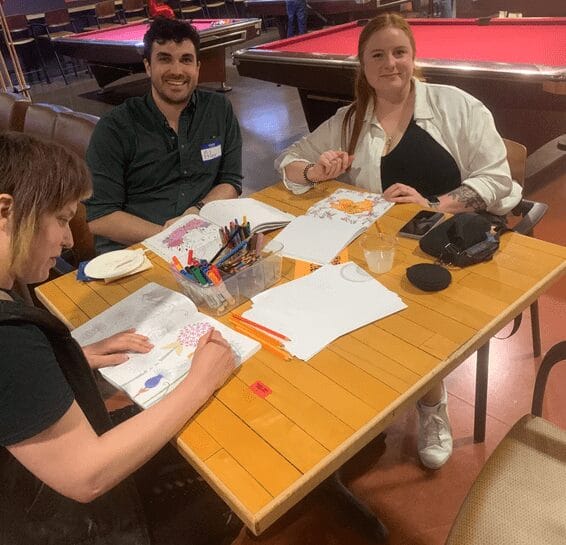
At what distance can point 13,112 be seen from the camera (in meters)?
3.50

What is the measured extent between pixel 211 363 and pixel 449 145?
1.33 m

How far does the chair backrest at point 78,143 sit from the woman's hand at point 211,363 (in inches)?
51.4

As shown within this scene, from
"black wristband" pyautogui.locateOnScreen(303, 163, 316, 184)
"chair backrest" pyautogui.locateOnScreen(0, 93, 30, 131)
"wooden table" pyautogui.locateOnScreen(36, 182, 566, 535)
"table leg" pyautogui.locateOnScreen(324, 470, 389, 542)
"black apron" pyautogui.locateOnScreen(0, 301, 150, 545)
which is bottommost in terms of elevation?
Result: "table leg" pyautogui.locateOnScreen(324, 470, 389, 542)

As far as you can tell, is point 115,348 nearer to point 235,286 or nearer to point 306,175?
point 235,286

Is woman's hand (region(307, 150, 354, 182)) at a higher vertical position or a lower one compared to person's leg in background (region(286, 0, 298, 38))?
lower

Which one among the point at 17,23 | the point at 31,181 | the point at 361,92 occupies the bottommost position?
the point at 361,92

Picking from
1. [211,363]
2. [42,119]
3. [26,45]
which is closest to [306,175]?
[211,363]

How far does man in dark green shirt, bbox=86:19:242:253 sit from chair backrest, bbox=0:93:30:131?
1625 millimetres

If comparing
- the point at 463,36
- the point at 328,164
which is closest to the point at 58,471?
the point at 328,164

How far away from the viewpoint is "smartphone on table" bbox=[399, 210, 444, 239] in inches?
59.1

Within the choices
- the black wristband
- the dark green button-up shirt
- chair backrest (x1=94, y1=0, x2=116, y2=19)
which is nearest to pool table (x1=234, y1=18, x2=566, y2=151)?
the dark green button-up shirt

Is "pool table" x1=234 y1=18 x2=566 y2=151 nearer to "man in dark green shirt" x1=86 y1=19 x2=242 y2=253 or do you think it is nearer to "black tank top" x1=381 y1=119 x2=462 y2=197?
"black tank top" x1=381 y1=119 x2=462 y2=197

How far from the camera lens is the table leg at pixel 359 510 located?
155 cm

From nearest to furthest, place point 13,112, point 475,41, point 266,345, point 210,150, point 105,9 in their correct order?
point 266,345, point 210,150, point 475,41, point 13,112, point 105,9
